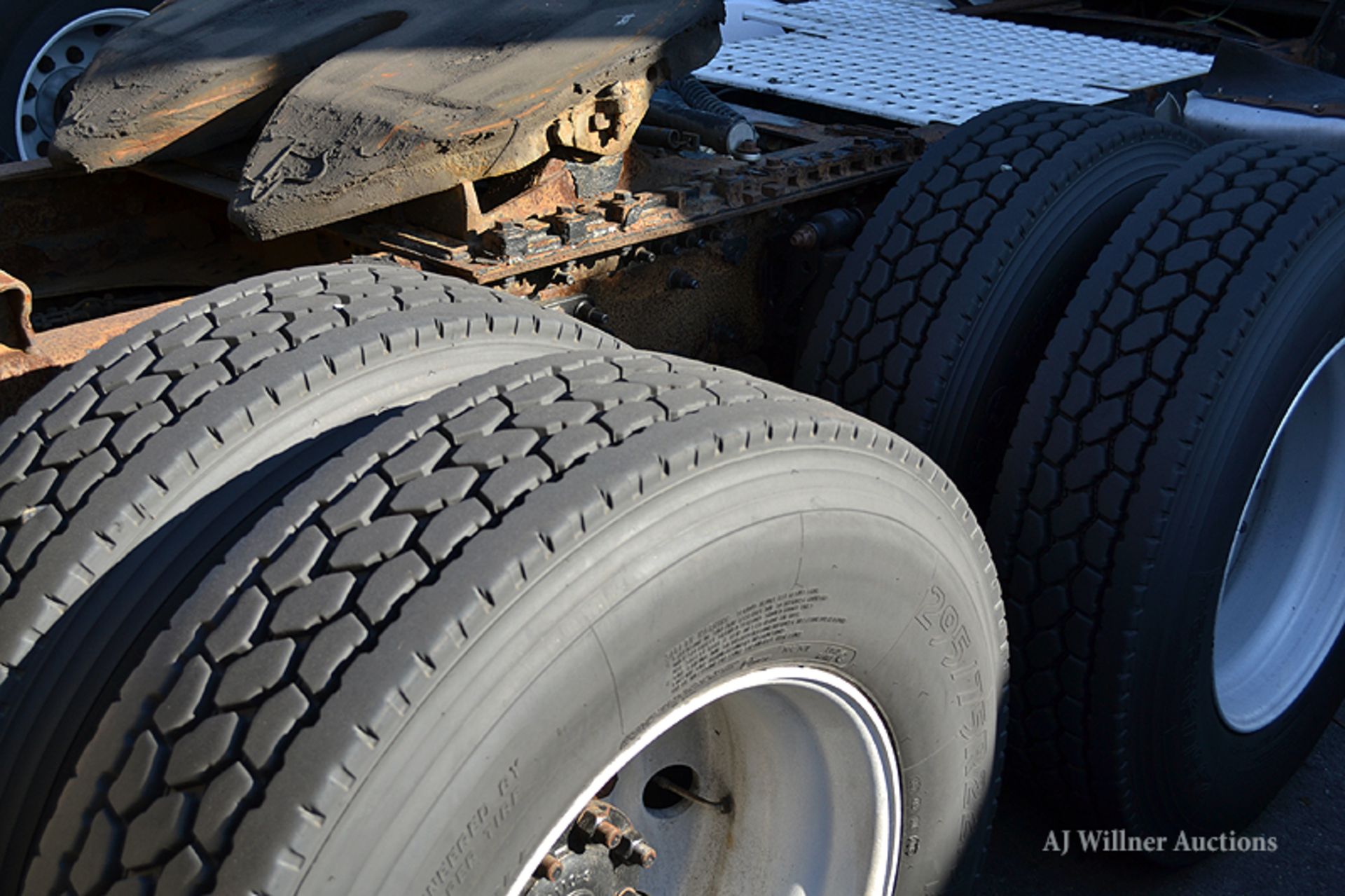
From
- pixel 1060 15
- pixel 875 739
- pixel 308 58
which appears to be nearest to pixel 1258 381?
pixel 875 739

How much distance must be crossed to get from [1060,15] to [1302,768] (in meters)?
3.06

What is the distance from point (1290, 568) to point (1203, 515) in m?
0.83

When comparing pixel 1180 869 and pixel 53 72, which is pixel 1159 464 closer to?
pixel 1180 869

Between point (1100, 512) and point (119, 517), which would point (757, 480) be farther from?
point (1100, 512)

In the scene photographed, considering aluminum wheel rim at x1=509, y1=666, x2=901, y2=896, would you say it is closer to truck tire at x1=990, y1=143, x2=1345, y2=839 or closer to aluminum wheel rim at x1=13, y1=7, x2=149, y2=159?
truck tire at x1=990, y1=143, x2=1345, y2=839

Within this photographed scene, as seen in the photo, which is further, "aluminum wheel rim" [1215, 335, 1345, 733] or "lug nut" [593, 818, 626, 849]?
"aluminum wheel rim" [1215, 335, 1345, 733]

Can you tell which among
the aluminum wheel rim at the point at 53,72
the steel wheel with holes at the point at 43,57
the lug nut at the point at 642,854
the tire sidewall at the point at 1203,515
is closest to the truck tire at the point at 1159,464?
the tire sidewall at the point at 1203,515

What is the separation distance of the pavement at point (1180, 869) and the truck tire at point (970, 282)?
0.78m

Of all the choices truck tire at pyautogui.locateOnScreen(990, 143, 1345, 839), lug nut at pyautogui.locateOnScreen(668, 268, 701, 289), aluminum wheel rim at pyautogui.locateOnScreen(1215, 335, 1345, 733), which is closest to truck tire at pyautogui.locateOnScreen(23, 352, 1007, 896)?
truck tire at pyautogui.locateOnScreen(990, 143, 1345, 839)

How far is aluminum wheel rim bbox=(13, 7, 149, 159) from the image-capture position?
5152 millimetres

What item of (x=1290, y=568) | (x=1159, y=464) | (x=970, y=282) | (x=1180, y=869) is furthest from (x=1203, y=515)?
(x=1180, y=869)

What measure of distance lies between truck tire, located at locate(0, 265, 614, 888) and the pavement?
1.63 metres

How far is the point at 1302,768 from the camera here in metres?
3.12

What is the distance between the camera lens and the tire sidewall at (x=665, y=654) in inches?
49.8
